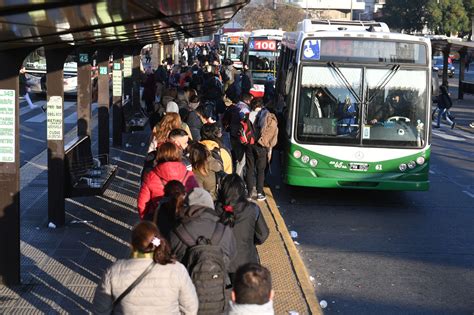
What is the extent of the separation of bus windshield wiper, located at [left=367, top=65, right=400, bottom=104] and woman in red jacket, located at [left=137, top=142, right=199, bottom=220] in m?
6.69

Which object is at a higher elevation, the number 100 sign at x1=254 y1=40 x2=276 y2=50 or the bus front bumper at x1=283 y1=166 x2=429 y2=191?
the number 100 sign at x1=254 y1=40 x2=276 y2=50

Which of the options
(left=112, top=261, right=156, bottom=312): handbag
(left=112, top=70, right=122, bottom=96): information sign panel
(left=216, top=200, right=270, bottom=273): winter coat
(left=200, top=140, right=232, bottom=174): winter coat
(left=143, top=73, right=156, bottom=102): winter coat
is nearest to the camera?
(left=112, top=261, right=156, bottom=312): handbag

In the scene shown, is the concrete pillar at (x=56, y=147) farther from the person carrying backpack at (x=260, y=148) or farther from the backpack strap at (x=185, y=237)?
the backpack strap at (x=185, y=237)

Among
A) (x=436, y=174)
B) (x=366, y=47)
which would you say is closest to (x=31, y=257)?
(x=366, y=47)

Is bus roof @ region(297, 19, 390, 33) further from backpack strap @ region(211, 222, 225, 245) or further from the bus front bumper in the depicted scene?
backpack strap @ region(211, 222, 225, 245)

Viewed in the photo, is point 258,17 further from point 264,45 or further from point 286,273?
point 286,273

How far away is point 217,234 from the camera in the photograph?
570 cm

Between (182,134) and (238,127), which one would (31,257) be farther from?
(238,127)

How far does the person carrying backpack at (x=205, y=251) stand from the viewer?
5.43 metres

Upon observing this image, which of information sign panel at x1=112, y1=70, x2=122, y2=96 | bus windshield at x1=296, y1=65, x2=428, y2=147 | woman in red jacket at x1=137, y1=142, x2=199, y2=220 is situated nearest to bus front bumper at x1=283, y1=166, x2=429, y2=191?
bus windshield at x1=296, y1=65, x2=428, y2=147

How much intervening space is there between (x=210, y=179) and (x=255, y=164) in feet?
17.8

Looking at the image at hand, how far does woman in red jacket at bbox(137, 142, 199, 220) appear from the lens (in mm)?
6969

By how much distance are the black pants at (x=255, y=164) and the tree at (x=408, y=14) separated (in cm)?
6580

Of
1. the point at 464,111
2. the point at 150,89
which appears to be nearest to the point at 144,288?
the point at 150,89
